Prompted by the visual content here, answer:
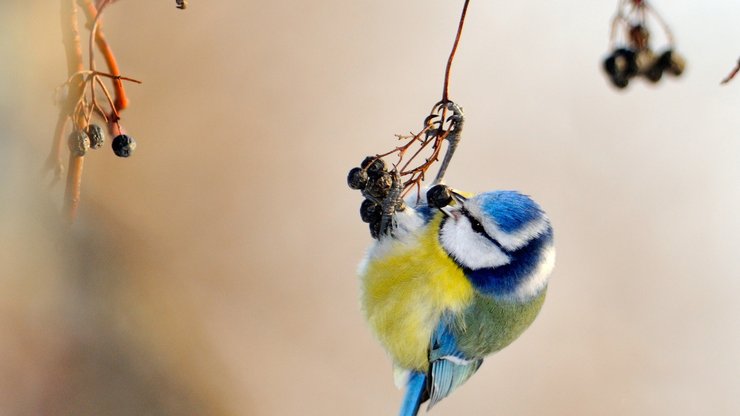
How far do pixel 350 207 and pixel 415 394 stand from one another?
50.7 inches

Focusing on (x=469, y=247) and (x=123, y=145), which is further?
(x=469, y=247)

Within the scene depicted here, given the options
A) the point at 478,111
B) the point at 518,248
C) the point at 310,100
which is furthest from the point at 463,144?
the point at 518,248

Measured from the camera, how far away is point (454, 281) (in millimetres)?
1732

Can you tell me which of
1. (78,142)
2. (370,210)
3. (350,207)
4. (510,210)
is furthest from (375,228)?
(350,207)

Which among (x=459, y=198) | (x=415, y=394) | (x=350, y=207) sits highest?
(x=459, y=198)

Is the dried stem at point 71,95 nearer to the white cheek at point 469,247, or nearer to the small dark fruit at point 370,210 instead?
the small dark fruit at point 370,210

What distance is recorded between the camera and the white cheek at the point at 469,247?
168 cm

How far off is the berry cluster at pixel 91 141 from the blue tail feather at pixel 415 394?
3.33ft

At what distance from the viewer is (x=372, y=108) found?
3.00 metres

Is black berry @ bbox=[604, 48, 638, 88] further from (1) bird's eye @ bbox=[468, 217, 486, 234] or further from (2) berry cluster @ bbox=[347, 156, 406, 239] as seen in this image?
(1) bird's eye @ bbox=[468, 217, 486, 234]

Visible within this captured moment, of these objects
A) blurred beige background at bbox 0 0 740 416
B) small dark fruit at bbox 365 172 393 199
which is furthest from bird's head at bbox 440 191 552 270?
blurred beige background at bbox 0 0 740 416

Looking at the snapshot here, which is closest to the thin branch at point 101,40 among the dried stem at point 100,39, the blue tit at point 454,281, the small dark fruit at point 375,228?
the dried stem at point 100,39

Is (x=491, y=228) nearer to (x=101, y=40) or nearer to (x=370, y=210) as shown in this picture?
(x=370, y=210)

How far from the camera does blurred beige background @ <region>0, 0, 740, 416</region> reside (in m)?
2.68
